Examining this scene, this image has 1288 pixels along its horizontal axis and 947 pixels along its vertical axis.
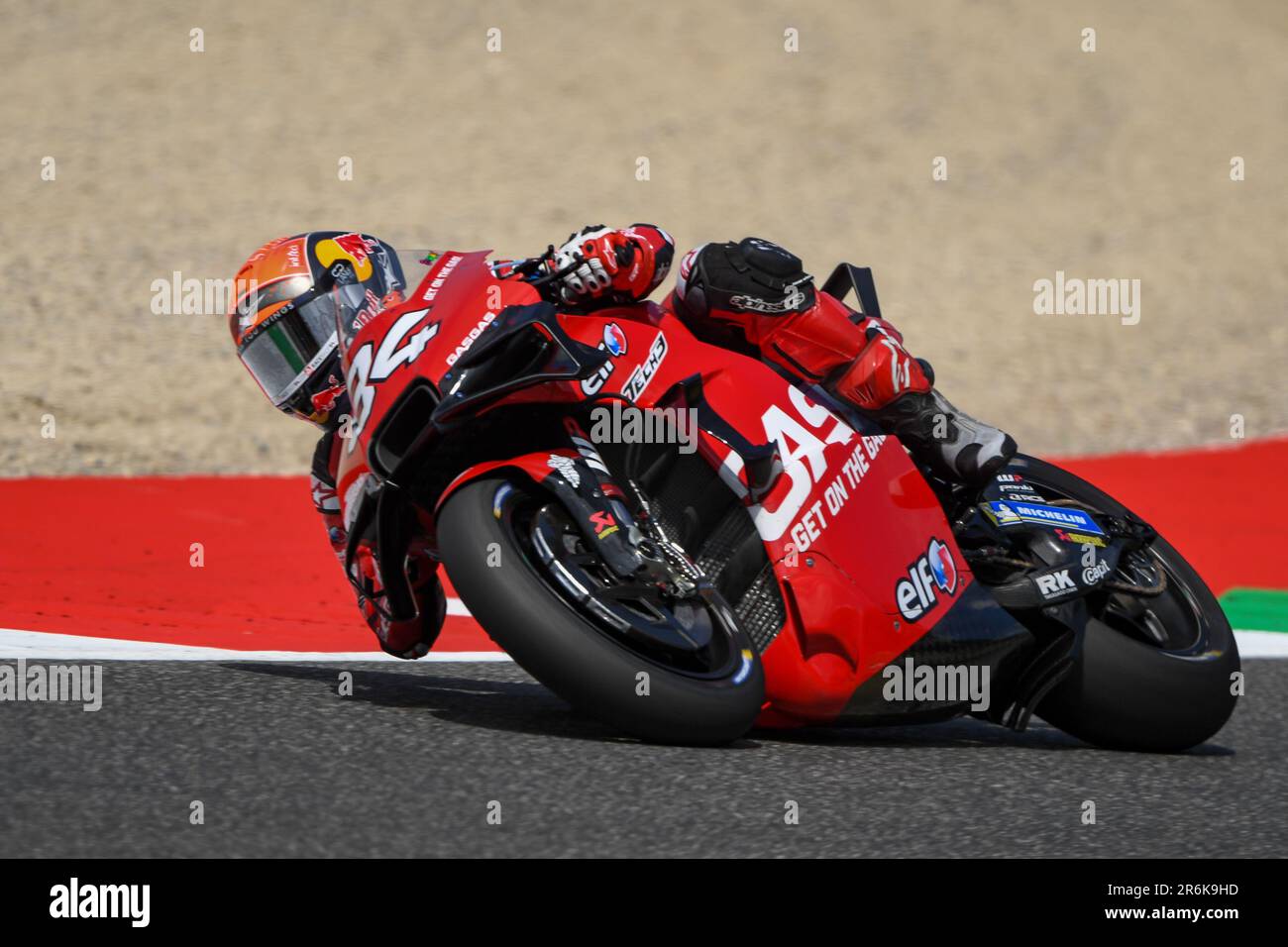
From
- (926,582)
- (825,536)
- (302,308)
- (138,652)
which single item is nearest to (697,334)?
(825,536)

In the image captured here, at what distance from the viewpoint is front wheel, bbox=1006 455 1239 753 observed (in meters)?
4.60

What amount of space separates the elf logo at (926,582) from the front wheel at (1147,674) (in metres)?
0.43

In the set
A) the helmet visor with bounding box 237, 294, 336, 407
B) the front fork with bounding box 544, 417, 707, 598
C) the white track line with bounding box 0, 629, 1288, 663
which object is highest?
the helmet visor with bounding box 237, 294, 336, 407

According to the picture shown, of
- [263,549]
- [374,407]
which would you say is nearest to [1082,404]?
[263,549]

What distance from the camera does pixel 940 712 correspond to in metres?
4.46

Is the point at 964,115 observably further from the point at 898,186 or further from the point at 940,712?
the point at 940,712

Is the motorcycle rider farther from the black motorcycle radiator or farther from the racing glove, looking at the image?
the black motorcycle radiator

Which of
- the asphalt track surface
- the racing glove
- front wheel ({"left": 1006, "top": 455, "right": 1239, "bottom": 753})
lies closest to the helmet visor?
the racing glove

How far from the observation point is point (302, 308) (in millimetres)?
4676

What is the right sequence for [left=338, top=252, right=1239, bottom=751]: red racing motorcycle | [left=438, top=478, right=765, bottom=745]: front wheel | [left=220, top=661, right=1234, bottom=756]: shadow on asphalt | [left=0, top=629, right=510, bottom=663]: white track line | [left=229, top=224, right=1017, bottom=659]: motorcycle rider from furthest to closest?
[left=0, top=629, right=510, bottom=663]: white track line < [left=229, top=224, right=1017, bottom=659]: motorcycle rider < [left=220, top=661, right=1234, bottom=756]: shadow on asphalt < [left=338, top=252, right=1239, bottom=751]: red racing motorcycle < [left=438, top=478, right=765, bottom=745]: front wheel

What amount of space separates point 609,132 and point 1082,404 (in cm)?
800

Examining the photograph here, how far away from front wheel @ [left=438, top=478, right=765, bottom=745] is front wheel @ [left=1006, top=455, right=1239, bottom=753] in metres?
1.08

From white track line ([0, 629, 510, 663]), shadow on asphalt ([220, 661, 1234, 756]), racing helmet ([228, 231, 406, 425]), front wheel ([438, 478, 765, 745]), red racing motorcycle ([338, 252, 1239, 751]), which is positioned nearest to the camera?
front wheel ([438, 478, 765, 745])

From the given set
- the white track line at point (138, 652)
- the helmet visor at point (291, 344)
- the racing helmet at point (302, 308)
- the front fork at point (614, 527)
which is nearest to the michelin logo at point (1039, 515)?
the front fork at point (614, 527)
